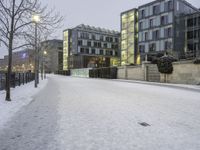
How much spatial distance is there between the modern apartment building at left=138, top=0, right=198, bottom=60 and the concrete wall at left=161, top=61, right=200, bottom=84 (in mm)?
27002

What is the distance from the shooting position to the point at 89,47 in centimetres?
9550

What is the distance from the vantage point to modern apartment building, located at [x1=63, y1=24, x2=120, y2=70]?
306 feet

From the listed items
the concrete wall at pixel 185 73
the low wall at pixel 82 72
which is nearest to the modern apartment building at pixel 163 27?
the low wall at pixel 82 72

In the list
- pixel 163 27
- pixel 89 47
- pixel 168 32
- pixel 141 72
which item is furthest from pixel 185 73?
pixel 89 47

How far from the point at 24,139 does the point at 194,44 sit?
56.1m

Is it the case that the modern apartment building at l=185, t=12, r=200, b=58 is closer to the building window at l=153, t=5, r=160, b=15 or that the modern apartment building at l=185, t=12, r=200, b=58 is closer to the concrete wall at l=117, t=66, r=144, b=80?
→ the building window at l=153, t=5, r=160, b=15

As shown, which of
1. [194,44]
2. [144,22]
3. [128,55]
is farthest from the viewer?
[128,55]

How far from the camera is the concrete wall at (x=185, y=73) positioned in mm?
25513

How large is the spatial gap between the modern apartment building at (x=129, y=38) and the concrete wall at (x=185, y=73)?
134ft

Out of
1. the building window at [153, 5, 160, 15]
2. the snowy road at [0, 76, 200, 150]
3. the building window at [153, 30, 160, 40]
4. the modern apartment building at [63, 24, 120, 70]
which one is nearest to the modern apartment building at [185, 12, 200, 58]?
the building window at [153, 30, 160, 40]

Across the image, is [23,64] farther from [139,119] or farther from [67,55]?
[139,119]

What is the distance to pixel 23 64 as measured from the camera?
419 ft

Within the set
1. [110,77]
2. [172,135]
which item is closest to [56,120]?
[172,135]

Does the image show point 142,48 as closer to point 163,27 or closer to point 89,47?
point 163,27
